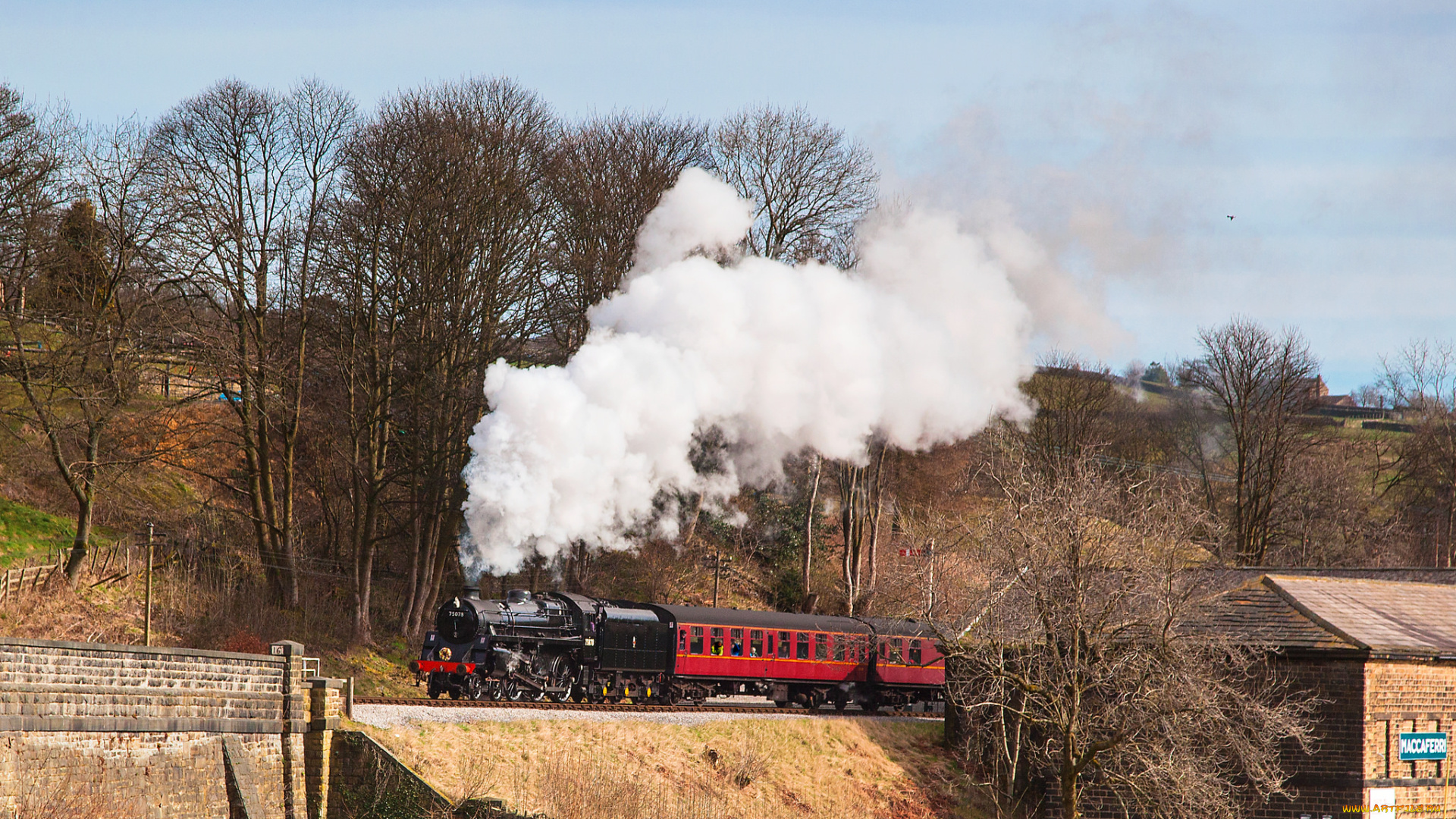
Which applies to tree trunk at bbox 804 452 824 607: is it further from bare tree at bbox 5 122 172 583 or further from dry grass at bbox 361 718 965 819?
bare tree at bbox 5 122 172 583

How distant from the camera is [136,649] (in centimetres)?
1709

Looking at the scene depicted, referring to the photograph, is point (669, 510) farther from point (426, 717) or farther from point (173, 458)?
point (426, 717)

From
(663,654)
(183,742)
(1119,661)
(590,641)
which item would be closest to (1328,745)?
(1119,661)

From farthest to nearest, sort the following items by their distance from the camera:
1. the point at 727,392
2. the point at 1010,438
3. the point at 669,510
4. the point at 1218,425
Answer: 1. the point at 1218,425
2. the point at 1010,438
3. the point at 669,510
4. the point at 727,392

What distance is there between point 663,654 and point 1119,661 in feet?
37.2

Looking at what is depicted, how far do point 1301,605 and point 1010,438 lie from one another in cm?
2515

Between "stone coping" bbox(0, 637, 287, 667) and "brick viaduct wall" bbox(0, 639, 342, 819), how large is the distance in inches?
0.9

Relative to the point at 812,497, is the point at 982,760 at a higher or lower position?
lower

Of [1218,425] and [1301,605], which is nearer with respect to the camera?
[1301,605]

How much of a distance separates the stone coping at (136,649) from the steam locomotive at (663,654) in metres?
4.90

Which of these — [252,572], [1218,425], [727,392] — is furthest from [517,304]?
[1218,425]

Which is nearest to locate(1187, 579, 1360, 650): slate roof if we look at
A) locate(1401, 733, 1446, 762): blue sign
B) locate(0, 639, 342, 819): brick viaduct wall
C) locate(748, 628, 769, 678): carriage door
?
locate(1401, 733, 1446, 762): blue sign

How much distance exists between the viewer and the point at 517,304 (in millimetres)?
34875

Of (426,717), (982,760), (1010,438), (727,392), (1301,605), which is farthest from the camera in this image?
(1010,438)
